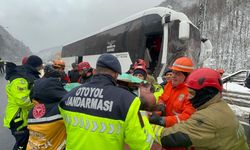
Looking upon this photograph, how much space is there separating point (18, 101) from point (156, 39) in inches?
241

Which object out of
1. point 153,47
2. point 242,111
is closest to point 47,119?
point 242,111

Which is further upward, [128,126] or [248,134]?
[128,126]

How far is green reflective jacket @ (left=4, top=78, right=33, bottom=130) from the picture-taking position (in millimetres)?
4672

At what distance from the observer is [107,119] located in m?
2.52

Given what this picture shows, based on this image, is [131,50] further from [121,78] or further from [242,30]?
[242,30]

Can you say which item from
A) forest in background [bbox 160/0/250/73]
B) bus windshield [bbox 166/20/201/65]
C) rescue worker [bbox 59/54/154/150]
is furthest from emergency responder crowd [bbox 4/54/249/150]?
forest in background [bbox 160/0/250/73]

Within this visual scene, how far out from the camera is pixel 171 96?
12.1 feet

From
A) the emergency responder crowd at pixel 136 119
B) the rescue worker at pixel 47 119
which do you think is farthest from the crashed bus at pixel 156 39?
the emergency responder crowd at pixel 136 119

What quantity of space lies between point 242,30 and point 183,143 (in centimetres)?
7710

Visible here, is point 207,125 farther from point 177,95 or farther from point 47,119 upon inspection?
point 47,119

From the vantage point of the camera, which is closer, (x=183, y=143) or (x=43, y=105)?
(x=183, y=143)

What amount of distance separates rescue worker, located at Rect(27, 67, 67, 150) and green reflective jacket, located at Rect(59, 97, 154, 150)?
964 mm

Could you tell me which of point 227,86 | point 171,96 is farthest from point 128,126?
point 227,86

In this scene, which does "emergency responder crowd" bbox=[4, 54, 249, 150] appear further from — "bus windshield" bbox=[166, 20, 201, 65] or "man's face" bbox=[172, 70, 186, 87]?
"bus windshield" bbox=[166, 20, 201, 65]
